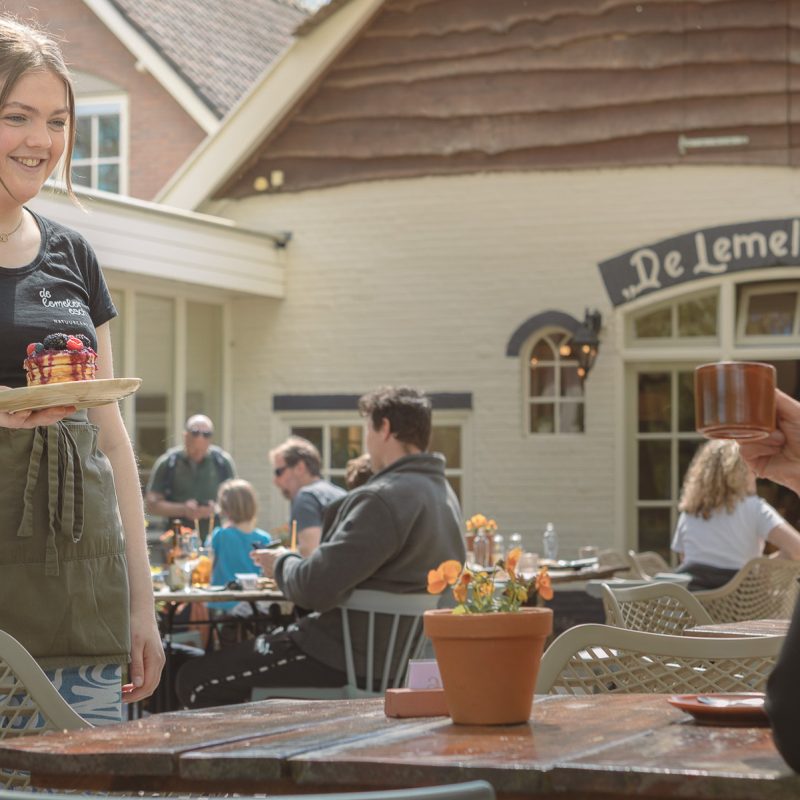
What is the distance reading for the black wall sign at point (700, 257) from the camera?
1215cm

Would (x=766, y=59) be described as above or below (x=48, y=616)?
above

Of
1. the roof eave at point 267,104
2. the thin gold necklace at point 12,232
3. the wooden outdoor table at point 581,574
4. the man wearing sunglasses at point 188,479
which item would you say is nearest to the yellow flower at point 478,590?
the thin gold necklace at point 12,232

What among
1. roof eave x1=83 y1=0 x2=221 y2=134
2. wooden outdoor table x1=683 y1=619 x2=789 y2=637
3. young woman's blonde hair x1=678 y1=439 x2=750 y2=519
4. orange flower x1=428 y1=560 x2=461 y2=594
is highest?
roof eave x1=83 y1=0 x2=221 y2=134

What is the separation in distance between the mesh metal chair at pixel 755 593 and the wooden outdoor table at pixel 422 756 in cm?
597

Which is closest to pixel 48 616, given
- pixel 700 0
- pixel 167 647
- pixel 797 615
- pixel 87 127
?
pixel 797 615

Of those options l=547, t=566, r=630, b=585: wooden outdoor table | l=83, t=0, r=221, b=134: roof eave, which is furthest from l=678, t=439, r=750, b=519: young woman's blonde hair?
l=83, t=0, r=221, b=134: roof eave

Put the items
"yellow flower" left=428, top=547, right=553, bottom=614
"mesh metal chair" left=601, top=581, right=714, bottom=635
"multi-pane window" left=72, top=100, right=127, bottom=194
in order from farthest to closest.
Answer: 1. "multi-pane window" left=72, top=100, right=127, bottom=194
2. "mesh metal chair" left=601, top=581, right=714, bottom=635
3. "yellow flower" left=428, top=547, right=553, bottom=614

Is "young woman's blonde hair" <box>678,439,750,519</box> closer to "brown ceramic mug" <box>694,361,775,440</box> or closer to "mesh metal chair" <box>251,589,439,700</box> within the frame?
"mesh metal chair" <box>251,589,439,700</box>

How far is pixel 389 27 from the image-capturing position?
43.5 feet

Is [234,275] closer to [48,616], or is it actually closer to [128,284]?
[128,284]

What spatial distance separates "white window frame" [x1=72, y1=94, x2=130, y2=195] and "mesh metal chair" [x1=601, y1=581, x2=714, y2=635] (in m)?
13.0

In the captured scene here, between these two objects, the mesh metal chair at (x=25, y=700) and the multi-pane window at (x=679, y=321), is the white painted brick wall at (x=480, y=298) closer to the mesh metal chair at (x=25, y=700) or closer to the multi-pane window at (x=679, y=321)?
Answer: the multi-pane window at (x=679, y=321)

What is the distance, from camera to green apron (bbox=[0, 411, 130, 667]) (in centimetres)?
277

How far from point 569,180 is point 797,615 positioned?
1110cm
